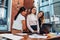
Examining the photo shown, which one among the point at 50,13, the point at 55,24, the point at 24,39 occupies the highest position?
the point at 50,13

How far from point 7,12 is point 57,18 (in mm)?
578

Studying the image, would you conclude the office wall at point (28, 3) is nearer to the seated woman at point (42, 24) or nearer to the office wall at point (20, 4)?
the office wall at point (20, 4)

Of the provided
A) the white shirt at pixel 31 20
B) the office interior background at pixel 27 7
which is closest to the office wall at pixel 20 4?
the office interior background at pixel 27 7

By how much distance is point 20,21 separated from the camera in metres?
1.39

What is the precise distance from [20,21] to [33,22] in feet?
0.51

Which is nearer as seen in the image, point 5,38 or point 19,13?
point 5,38

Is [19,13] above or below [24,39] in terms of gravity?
above

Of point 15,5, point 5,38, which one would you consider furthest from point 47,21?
point 5,38

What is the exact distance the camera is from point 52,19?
142 cm

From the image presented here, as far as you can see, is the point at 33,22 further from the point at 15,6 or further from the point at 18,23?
the point at 15,6

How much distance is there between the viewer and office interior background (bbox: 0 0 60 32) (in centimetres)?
135

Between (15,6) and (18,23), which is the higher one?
(15,6)

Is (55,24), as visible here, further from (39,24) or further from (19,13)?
(19,13)

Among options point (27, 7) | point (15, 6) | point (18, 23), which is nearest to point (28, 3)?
point (27, 7)
